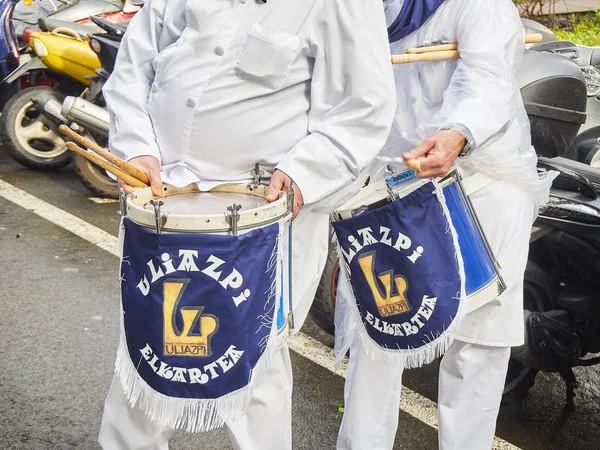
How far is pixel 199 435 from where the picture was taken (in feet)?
10.7

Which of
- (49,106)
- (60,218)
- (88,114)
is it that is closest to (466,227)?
(88,114)

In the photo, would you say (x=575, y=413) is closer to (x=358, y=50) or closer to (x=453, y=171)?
(x=453, y=171)

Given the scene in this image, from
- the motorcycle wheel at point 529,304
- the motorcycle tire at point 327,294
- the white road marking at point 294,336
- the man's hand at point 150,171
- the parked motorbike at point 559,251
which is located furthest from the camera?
the motorcycle tire at point 327,294

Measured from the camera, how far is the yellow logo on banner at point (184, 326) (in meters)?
2.03

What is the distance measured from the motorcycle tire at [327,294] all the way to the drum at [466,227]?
1.04 meters

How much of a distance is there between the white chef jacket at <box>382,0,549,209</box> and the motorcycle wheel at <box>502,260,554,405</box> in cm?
62

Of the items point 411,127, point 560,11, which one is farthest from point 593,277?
point 560,11

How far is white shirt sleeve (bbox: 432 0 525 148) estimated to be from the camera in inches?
97.9

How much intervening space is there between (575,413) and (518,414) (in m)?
0.24

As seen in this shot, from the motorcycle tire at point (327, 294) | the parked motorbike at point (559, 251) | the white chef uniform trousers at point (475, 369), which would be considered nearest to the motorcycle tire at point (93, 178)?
the motorcycle tire at point (327, 294)

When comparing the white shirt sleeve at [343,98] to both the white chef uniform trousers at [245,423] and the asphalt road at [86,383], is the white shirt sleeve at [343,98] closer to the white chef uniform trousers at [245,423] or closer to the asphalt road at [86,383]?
the white chef uniform trousers at [245,423]

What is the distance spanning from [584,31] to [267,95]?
27.7 feet

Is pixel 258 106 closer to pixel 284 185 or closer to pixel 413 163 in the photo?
pixel 284 185

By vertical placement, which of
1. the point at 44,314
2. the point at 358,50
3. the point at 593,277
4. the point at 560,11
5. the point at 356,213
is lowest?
the point at 560,11
